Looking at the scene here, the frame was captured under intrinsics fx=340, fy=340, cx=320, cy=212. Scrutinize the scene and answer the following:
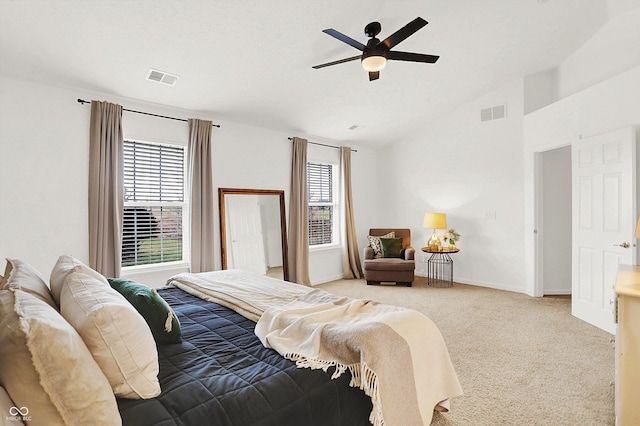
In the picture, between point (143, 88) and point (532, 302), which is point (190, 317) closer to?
point (143, 88)

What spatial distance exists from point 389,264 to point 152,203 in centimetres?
366

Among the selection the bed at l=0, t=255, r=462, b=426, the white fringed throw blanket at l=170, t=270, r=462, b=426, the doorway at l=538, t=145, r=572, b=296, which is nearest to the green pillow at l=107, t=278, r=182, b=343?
the bed at l=0, t=255, r=462, b=426

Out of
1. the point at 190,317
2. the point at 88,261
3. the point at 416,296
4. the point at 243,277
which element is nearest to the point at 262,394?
the point at 190,317

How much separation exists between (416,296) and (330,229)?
217 centimetres

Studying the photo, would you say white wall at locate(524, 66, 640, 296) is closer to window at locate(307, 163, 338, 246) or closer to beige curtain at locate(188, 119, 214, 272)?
window at locate(307, 163, 338, 246)

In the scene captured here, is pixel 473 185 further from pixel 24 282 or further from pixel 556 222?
pixel 24 282

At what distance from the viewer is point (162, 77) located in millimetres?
3564

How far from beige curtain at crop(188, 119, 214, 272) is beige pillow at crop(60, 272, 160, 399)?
307 cm

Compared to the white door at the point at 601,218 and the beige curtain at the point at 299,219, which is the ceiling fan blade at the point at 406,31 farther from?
the beige curtain at the point at 299,219

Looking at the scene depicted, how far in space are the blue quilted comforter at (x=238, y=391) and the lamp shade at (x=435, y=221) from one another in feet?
14.8

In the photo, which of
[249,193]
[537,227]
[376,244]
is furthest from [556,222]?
[249,193]

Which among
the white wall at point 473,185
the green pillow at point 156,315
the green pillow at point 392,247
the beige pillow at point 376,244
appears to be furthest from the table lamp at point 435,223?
the green pillow at point 156,315

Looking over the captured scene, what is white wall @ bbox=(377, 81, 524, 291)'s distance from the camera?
17.1ft

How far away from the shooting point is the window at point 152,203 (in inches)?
159
